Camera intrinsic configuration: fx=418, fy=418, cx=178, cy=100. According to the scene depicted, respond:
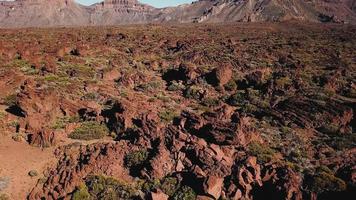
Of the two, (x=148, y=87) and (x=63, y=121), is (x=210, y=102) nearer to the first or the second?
(x=148, y=87)

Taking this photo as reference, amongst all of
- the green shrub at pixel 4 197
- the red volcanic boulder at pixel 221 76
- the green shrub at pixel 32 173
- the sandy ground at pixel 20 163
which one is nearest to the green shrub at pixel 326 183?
the sandy ground at pixel 20 163

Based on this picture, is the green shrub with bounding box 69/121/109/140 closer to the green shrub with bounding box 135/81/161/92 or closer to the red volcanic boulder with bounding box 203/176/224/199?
the green shrub with bounding box 135/81/161/92

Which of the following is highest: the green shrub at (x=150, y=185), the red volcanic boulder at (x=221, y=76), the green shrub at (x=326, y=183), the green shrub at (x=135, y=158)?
the red volcanic boulder at (x=221, y=76)

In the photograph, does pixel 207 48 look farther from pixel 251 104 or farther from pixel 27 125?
pixel 27 125

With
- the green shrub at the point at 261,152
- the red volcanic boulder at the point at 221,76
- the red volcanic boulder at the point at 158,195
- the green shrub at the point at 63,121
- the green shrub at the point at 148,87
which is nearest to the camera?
the red volcanic boulder at the point at 158,195

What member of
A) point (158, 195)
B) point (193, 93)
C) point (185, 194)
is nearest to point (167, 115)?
point (193, 93)

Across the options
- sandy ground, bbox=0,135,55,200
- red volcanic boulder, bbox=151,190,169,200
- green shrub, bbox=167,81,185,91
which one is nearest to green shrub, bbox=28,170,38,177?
sandy ground, bbox=0,135,55,200

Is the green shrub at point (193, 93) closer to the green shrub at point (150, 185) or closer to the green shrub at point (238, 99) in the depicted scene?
the green shrub at point (238, 99)
